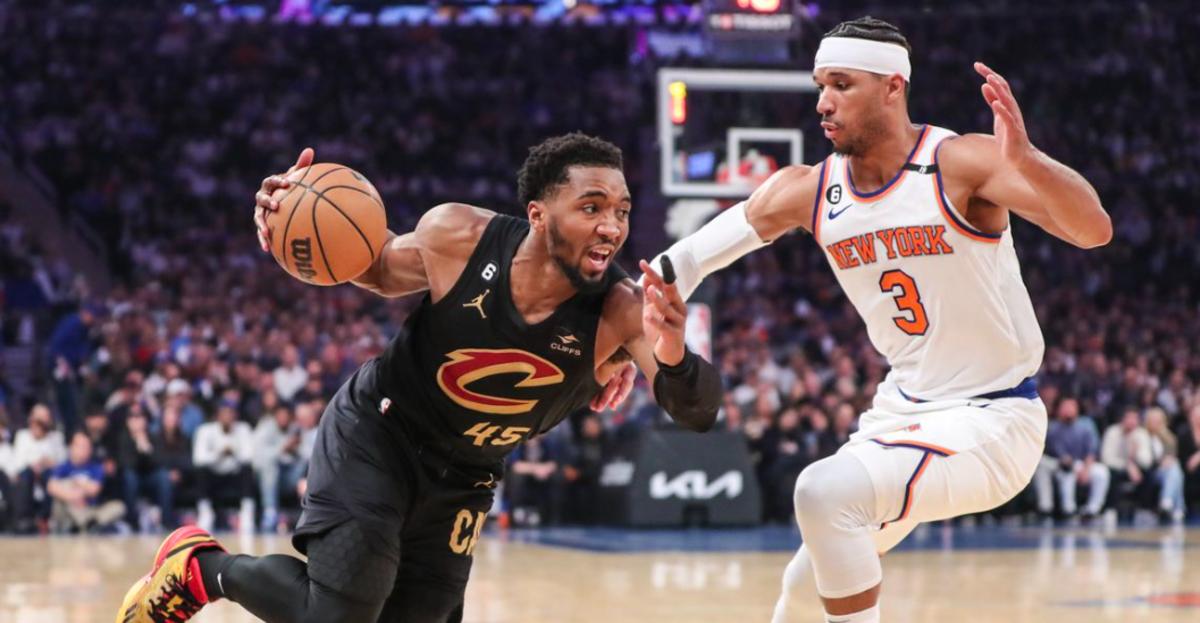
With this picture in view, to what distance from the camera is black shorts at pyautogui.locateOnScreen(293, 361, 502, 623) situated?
5.43 metres

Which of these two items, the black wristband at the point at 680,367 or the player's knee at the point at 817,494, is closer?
the black wristband at the point at 680,367

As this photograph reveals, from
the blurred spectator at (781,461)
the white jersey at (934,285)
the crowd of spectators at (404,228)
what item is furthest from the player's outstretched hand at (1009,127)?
the blurred spectator at (781,461)

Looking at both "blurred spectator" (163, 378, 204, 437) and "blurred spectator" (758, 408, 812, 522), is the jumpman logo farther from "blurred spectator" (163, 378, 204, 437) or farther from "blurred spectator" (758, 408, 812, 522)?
"blurred spectator" (758, 408, 812, 522)

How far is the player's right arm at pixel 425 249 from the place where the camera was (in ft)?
18.1

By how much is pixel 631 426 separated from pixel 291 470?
347 centimetres

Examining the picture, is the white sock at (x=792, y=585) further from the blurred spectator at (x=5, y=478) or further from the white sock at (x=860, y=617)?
the blurred spectator at (x=5, y=478)

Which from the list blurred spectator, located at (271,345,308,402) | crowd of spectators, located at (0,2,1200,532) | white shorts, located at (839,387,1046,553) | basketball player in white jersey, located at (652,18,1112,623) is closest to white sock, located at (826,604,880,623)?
basketball player in white jersey, located at (652,18,1112,623)

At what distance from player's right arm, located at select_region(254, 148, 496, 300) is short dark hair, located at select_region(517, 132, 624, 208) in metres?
0.28

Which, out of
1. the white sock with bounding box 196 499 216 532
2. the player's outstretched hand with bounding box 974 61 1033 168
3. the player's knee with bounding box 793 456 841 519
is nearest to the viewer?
the player's outstretched hand with bounding box 974 61 1033 168

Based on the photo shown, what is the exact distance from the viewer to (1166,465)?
1752cm

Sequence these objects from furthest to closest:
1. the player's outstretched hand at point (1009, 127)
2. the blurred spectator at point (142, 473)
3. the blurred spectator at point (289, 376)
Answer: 1. the blurred spectator at point (289, 376)
2. the blurred spectator at point (142, 473)
3. the player's outstretched hand at point (1009, 127)

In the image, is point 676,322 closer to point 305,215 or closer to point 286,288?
point 305,215

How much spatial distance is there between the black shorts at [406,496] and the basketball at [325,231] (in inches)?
20.8

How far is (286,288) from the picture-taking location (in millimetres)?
20328
